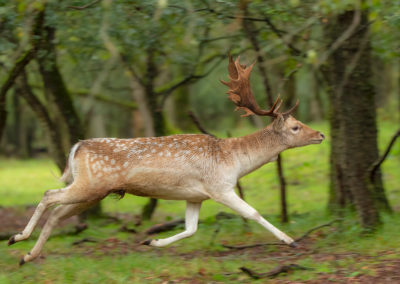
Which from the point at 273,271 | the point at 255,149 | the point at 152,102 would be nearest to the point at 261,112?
the point at 255,149

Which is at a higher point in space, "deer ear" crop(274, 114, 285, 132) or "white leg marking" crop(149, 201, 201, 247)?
"deer ear" crop(274, 114, 285, 132)

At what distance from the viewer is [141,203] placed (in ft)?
46.5

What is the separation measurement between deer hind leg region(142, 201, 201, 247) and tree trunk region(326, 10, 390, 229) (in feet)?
6.94

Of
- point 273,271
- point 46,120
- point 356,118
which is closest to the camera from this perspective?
point 273,271

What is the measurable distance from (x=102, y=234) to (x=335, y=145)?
12.9ft

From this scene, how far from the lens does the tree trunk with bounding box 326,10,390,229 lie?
7.34m

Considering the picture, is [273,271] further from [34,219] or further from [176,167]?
[34,219]

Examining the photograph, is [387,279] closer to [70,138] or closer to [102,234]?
[102,234]

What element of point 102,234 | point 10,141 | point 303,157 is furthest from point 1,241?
point 10,141

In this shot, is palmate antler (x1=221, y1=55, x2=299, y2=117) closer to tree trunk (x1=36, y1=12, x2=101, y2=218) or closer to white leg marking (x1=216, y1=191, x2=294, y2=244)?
white leg marking (x1=216, y1=191, x2=294, y2=244)

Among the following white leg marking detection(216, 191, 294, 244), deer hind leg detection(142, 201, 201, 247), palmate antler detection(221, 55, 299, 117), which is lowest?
deer hind leg detection(142, 201, 201, 247)

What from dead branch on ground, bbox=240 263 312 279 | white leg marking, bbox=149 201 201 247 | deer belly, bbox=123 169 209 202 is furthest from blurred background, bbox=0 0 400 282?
dead branch on ground, bbox=240 263 312 279

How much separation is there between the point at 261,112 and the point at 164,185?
1.65 m

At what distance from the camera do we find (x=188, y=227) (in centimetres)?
739
